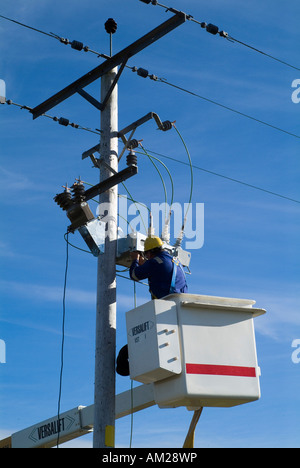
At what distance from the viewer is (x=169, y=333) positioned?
797 cm

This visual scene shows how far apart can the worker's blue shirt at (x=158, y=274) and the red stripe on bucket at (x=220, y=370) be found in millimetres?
1097

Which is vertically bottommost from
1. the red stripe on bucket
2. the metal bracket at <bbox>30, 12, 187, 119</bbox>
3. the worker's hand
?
the red stripe on bucket

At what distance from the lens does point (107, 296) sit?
8930 mm

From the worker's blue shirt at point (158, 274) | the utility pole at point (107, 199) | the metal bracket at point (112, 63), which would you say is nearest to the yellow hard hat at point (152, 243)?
the worker's blue shirt at point (158, 274)

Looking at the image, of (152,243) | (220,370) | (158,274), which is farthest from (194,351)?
(152,243)

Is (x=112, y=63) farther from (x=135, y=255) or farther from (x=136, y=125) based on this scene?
(x=135, y=255)

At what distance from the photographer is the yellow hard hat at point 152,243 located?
29.9ft

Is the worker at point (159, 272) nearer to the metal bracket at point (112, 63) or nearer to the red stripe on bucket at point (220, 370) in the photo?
the red stripe on bucket at point (220, 370)

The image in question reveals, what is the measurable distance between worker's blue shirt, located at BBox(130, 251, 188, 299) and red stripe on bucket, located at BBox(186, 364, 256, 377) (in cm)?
110

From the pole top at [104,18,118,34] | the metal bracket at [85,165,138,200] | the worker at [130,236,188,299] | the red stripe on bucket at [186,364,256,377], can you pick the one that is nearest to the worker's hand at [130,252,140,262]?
the worker at [130,236,188,299]

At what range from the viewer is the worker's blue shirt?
8852mm

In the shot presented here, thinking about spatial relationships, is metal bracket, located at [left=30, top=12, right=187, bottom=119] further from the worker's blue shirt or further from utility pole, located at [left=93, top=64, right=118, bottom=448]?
the worker's blue shirt

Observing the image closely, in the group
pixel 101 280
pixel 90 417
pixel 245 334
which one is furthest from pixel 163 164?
pixel 90 417
